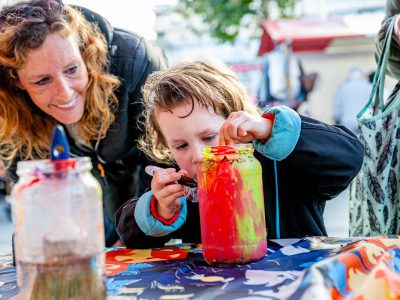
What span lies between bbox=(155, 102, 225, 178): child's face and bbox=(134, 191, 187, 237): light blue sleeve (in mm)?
109

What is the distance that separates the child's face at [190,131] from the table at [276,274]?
0.25m

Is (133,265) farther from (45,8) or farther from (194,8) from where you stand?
(194,8)

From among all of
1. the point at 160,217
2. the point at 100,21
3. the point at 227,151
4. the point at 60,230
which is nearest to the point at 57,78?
the point at 100,21

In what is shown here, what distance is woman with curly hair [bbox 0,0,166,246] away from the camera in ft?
5.54

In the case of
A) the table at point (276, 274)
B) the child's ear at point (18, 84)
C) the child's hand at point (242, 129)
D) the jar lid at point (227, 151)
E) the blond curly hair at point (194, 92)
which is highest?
the child's ear at point (18, 84)

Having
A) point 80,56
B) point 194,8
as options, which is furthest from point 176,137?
point 194,8

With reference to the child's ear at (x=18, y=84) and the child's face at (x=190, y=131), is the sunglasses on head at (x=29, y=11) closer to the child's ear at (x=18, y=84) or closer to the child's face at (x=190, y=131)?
the child's ear at (x=18, y=84)

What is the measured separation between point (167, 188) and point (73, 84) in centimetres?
73

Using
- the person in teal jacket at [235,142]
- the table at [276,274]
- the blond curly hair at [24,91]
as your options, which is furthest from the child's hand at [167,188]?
the blond curly hair at [24,91]

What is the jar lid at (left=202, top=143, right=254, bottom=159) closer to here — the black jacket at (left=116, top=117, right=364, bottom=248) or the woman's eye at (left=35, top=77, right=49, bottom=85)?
the black jacket at (left=116, top=117, right=364, bottom=248)

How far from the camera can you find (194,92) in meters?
1.34

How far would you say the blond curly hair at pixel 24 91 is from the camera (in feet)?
5.53

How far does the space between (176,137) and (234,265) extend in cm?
45

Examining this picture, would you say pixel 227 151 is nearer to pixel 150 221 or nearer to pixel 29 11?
pixel 150 221
